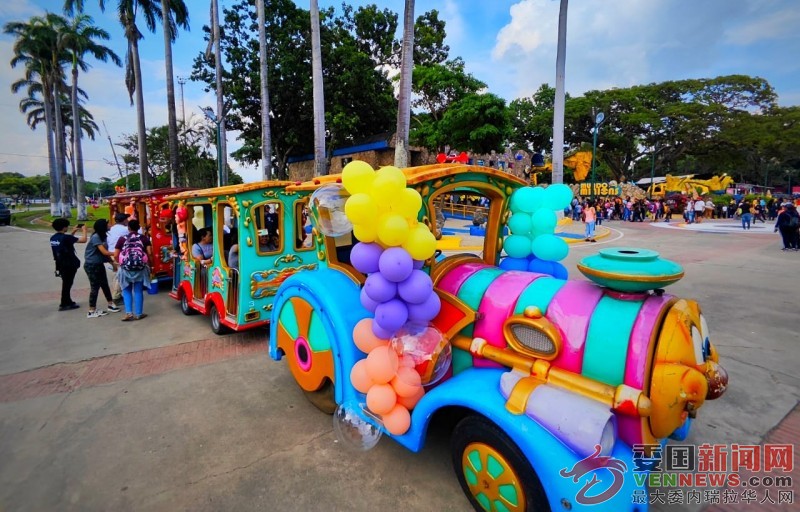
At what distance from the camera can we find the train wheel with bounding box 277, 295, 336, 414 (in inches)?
144

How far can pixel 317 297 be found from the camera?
11.6 feet

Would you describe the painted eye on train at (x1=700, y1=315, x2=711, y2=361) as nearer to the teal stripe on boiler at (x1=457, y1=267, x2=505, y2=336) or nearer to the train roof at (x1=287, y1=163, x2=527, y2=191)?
the teal stripe on boiler at (x1=457, y1=267, x2=505, y2=336)

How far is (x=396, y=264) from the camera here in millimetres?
2637

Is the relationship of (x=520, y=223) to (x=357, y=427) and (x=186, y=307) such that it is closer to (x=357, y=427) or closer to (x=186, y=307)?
(x=357, y=427)

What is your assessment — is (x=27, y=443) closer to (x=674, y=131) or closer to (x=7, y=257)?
(x=7, y=257)

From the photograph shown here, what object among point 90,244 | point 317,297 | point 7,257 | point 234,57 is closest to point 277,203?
point 317,297

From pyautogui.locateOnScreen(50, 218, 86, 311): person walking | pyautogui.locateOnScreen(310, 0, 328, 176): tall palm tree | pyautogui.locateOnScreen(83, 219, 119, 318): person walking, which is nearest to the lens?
pyautogui.locateOnScreen(83, 219, 119, 318): person walking

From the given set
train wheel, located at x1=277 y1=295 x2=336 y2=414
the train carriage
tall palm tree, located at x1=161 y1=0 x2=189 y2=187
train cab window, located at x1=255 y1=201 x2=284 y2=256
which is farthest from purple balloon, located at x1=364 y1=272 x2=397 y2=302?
tall palm tree, located at x1=161 y1=0 x2=189 y2=187

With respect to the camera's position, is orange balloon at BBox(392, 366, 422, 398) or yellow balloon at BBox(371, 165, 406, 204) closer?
yellow balloon at BBox(371, 165, 406, 204)

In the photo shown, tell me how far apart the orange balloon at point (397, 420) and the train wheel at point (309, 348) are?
2.68ft

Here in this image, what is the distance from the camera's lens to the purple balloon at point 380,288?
8.94 feet

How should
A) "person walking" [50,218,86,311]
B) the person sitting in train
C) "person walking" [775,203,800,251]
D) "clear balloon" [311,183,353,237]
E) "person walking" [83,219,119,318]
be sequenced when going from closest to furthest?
"clear balloon" [311,183,353,237] < the person sitting in train < "person walking" [83,219,119,318] < "person walking" [50,218,86,311] < "person walking" [775,203,800,251]

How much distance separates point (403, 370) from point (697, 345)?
1.85 m

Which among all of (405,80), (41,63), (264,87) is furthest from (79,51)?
(405,80)
